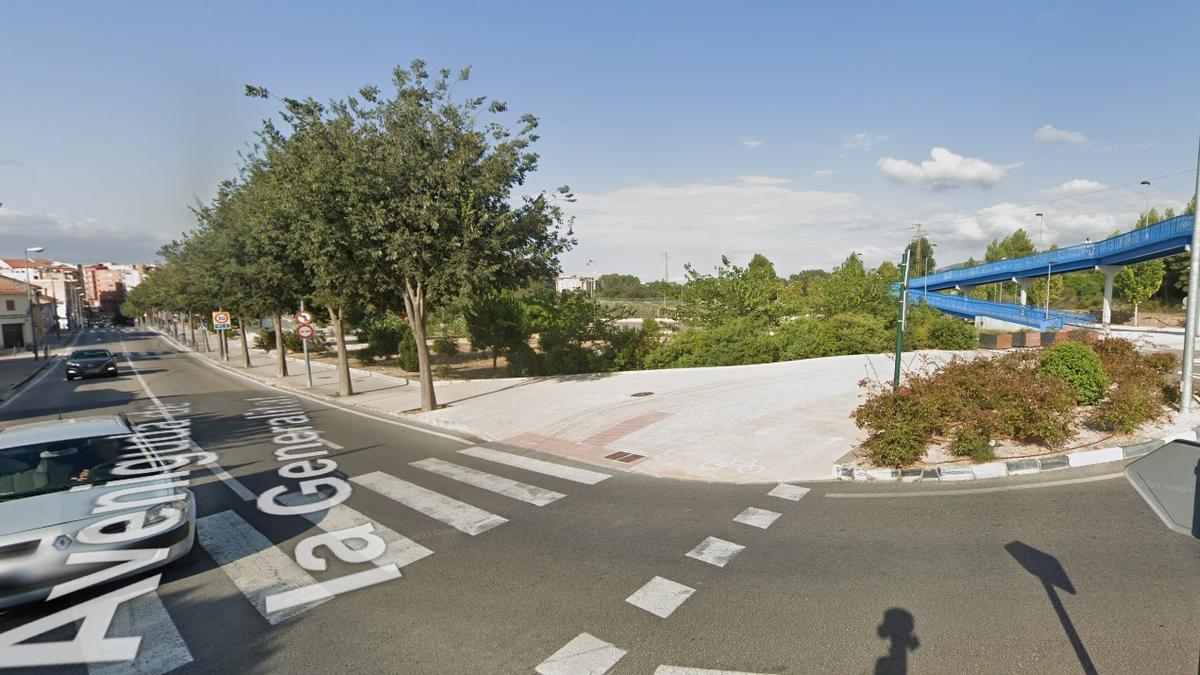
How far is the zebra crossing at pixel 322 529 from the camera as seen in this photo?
4125 millimetres

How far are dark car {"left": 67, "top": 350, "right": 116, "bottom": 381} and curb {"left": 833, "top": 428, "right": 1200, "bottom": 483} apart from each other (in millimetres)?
32678

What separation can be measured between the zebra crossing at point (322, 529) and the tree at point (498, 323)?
1419 centimetres

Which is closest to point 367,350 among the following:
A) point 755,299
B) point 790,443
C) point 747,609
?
point 755,299

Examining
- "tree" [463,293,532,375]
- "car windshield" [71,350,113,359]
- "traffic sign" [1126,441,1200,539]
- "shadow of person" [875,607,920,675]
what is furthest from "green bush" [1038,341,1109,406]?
"car windshield" [71,350,113,359]

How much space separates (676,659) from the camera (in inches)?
145

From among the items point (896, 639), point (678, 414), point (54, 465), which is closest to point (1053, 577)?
point (896, 639)

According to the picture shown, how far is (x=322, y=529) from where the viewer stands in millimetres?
6039

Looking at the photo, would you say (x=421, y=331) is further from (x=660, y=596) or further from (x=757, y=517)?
(x=660, y=596)

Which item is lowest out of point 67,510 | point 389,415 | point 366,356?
point 389,415

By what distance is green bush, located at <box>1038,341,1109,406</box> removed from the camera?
30.4ft

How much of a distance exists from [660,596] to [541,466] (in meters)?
4.43

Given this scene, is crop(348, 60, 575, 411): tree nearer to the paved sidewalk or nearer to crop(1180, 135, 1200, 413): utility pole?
the paved sidewalk

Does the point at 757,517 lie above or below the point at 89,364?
below

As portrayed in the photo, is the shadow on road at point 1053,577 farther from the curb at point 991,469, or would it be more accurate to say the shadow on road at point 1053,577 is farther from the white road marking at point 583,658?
the white road marking at point 583,658
